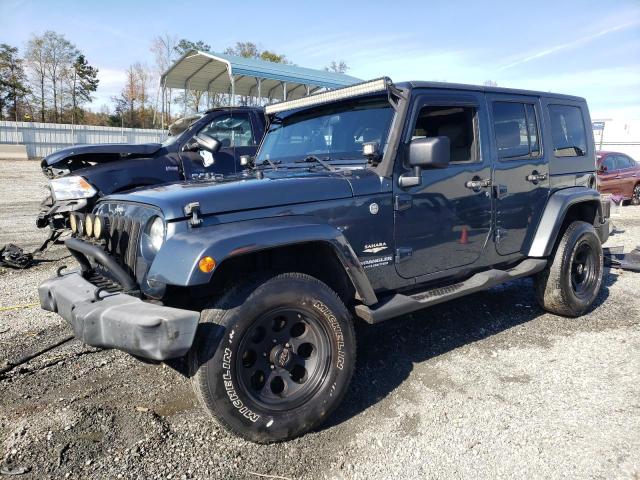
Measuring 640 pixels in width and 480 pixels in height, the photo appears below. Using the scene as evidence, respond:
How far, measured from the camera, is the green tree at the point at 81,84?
47.8 meters

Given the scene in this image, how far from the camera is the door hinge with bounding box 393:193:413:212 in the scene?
130 inches

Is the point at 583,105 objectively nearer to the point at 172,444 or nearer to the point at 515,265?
the point at 515,265

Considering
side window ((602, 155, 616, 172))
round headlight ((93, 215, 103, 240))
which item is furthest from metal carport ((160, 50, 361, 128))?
round headlight ((93, 215, 103, 240))

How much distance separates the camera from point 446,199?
3.62m

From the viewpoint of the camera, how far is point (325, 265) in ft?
10.4

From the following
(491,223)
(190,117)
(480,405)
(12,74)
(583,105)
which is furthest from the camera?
(12,74)

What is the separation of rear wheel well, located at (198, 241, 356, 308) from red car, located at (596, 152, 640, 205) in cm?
1263

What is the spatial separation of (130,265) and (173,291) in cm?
A: 35

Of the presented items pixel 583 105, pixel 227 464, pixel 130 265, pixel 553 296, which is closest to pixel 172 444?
pixel 227 464

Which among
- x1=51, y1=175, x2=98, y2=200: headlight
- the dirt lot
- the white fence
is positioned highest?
the white fence

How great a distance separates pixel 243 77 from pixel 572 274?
13.7m

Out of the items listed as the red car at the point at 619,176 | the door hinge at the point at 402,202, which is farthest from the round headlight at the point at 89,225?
the red car at the point at 619,176

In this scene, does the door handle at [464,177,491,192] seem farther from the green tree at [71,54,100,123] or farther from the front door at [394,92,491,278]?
the green tree at [71,54,100,123]

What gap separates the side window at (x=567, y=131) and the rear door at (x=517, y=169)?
29cm
